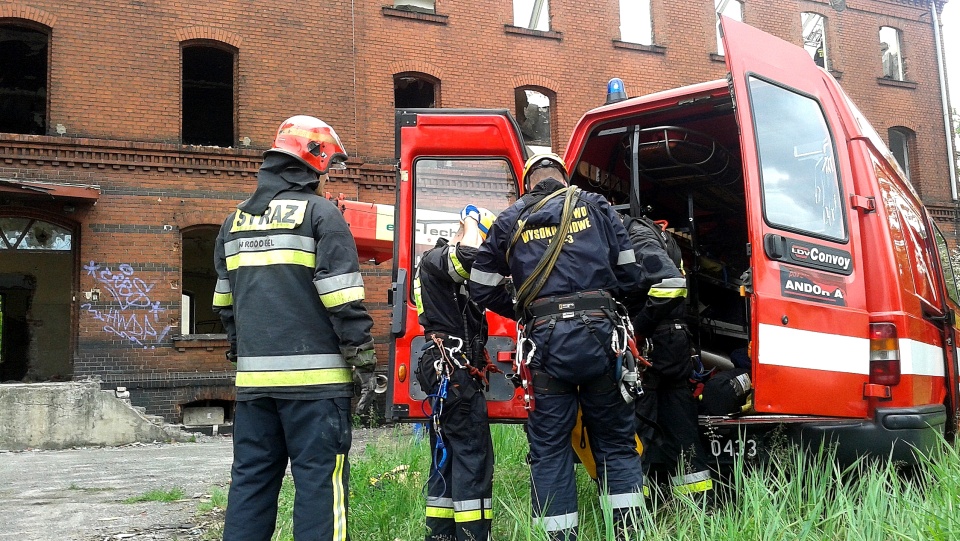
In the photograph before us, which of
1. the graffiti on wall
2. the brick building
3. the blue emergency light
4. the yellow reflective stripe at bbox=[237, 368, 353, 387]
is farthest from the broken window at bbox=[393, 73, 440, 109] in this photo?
the yellow reflective stripe at bbox=[237, 368, 353, 387]

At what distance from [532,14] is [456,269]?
13080mm

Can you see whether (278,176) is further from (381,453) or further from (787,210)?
(381,453)

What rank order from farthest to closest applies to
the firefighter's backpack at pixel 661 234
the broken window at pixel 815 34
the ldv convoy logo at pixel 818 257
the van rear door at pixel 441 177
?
the broken window at pixel 815 34, the van rear door at pixel 441 177, the firefighter's backpack at pixel 661 234, the ldv convoy logo at pixel 818 257

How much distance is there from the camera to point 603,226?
3.89 m

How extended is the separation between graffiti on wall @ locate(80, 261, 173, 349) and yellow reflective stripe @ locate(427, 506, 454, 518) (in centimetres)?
988

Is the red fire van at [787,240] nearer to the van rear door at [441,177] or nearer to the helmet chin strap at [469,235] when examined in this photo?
the van rear door at [441,177]

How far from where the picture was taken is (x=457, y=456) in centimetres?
421

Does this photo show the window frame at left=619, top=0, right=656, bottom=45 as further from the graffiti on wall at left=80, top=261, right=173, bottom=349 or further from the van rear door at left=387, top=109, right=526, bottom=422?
the van rear door at left=387, top=109, right=526, bottom=422

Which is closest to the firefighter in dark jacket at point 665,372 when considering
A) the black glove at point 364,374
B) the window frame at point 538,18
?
the black glove at point 364,374

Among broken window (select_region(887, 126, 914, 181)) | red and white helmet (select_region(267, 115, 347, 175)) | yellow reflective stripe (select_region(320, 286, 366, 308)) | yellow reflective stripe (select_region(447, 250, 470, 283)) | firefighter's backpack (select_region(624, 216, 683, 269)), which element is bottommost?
yellow reflective stripe (select_region(320, 286, 366, 308))

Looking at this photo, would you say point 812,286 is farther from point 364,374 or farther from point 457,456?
point 364,374

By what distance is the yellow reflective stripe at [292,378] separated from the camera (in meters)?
3.50

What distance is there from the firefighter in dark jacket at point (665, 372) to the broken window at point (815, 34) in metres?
16.4

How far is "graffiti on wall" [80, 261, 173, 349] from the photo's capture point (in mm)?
12648
